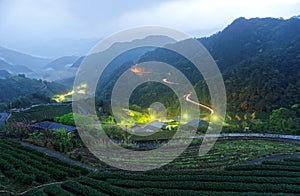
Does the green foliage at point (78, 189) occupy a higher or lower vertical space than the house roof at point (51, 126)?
lower

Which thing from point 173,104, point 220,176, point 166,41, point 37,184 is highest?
point 166,41

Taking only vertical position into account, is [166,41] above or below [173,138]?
above

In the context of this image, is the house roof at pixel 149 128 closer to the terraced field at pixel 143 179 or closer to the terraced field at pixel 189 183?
the terraced field at pixel 143 179

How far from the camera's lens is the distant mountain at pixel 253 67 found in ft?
194

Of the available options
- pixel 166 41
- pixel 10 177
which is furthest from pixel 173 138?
pixel 166 41

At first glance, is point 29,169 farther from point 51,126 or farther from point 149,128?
point 149,128

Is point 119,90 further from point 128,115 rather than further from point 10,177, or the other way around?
point 10,177

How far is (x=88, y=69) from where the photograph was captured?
18088 centimetres

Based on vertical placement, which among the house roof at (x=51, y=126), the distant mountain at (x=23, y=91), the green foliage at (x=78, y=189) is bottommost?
the green foliage at (x=78, y=189)

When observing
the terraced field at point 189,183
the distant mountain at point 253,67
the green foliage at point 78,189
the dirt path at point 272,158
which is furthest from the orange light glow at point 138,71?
the green foliage at point 78,189

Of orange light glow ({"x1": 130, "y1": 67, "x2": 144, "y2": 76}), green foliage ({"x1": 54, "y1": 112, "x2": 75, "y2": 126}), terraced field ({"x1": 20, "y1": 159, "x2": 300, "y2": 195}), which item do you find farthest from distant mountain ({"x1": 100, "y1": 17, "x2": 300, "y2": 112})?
terraced field ({"x1": 20, "y1": 159, "x2": 300, "y2": 195})

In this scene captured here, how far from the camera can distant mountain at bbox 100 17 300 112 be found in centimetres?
5909

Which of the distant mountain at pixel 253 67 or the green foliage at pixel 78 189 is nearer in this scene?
the green foliage at pixel 78 189

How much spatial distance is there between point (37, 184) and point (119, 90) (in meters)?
84.0
